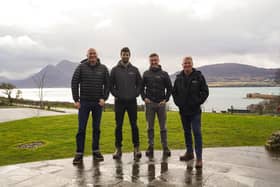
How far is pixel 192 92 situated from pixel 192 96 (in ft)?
0.25

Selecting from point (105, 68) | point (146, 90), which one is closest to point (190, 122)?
point (146, 90)

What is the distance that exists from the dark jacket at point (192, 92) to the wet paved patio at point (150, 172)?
1.11 metres

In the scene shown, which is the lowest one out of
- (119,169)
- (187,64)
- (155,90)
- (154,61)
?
(119,169)

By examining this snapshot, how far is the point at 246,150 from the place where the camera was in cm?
696

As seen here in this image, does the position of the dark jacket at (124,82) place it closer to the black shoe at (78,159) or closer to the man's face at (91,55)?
the man's face at (91,55)

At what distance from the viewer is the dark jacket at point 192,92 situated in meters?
5.41

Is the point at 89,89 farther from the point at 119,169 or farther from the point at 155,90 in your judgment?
the point at 119,169

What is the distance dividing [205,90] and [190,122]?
31.0 inches

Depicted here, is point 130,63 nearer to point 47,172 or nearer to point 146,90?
point 146,90

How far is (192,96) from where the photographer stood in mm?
5457

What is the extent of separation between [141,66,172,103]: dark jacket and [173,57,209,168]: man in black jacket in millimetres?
407

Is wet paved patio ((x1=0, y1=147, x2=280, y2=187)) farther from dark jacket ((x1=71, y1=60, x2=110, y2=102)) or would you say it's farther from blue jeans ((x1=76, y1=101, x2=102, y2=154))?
dark jacket ((x1=71, y1=60, x2=110, y2=102))

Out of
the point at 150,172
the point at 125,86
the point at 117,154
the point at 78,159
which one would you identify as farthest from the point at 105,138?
the point at 150,172

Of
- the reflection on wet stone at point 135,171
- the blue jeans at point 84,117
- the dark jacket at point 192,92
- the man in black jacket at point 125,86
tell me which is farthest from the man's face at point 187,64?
the reflection on wet stone at point 135,171
